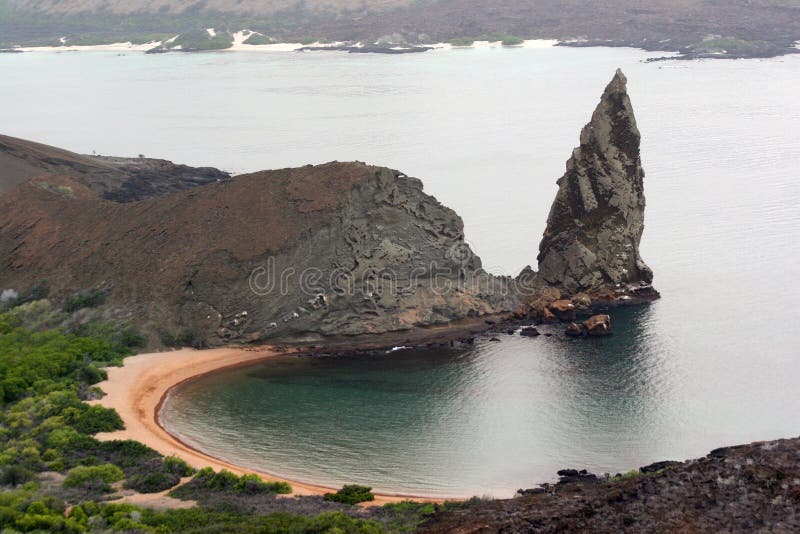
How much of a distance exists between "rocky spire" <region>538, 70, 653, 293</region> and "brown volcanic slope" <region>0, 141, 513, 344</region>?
409 cm

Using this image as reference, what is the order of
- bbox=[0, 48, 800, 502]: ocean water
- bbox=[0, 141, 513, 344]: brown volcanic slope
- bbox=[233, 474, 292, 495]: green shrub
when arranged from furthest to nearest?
bbox=[0, 141, 513, 344]: brown volcanic slope
bbox=[0, 48, 800, 502]: ocean water
bbox=[233, 474, 292, 495]: green shrub

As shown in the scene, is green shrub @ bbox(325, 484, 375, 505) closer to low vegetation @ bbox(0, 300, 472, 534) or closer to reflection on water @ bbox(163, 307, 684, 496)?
low vegetation @ bbox(0, 300, 472, 534)

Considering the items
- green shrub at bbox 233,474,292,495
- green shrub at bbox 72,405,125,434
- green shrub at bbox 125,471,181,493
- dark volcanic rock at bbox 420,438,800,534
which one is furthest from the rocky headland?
dark volcanic rock at bbox 420,438,800,534

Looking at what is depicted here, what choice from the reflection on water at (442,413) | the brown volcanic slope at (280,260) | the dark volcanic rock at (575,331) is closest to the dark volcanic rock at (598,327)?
the dark volcanic rock at (575,331)

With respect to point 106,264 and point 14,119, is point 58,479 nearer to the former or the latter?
point 106,264

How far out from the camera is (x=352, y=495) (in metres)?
36.2

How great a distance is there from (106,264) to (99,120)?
75.7m

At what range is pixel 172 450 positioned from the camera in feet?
135

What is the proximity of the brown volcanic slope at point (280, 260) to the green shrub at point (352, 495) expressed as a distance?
16.3 meters

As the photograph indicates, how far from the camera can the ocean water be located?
1663 inches

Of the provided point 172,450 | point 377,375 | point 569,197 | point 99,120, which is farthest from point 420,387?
point 99,120

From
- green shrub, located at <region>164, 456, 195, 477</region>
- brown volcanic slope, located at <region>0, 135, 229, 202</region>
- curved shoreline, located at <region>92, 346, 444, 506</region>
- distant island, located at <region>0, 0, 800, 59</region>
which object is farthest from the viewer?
distant island, located at <region>0, 0, 800, 59</region>

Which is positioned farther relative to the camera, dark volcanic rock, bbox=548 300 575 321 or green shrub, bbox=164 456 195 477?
dark volcanic rock, bbox=548 300 575 321

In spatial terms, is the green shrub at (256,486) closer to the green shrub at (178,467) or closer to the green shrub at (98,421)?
the green shrub at (178,467)
